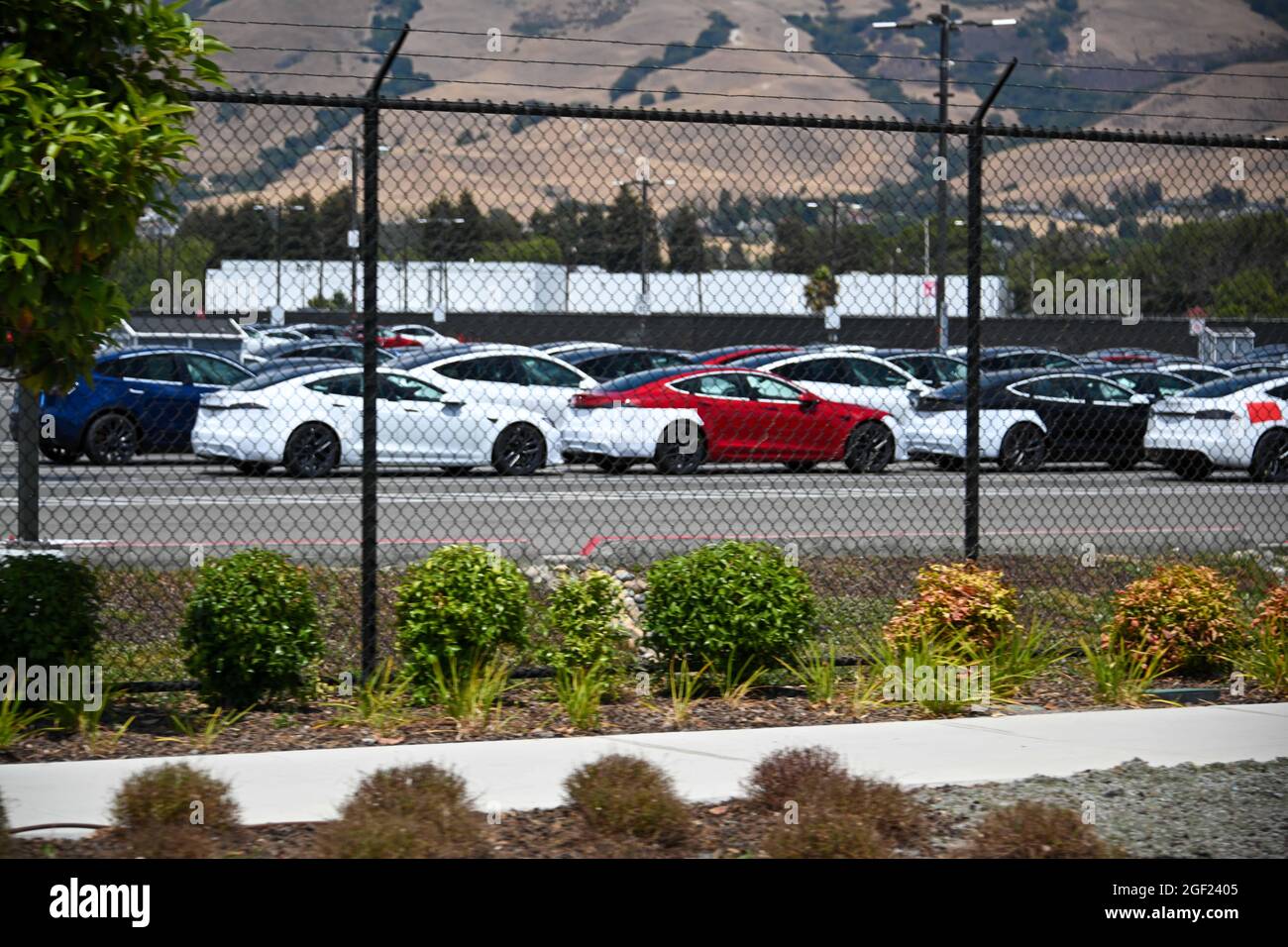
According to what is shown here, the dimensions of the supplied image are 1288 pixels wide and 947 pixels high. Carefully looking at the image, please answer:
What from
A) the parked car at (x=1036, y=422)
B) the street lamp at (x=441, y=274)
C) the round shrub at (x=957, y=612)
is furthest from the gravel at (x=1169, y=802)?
the parked car at (x=1036, y=422)

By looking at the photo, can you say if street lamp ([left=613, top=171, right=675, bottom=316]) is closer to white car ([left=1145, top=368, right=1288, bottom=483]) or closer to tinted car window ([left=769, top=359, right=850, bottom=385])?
white car ([left=1145, top=368, right=1288, bottom=483])

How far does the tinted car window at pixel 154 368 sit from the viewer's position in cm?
2162

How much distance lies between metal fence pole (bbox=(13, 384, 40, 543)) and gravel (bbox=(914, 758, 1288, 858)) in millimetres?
4851

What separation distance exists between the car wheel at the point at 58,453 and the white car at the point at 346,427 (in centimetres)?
166

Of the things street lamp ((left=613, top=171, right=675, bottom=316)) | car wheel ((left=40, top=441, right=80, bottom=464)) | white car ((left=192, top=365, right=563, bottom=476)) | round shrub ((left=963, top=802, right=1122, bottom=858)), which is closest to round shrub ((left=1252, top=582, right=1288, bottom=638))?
round shrub ((left=963, top=802, right=1122, bottom=858))

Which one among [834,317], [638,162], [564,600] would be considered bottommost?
[564,600]

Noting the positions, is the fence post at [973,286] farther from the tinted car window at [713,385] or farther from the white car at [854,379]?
the white car at [854,379]

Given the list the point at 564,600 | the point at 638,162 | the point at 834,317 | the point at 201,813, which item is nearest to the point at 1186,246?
the point at 834,317

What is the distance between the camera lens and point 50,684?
716cm

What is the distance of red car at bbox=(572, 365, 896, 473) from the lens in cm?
2156

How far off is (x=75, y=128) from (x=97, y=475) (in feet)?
44.0

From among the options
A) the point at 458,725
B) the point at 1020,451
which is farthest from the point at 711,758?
the point at 1020,451

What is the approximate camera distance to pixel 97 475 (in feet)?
61.8
